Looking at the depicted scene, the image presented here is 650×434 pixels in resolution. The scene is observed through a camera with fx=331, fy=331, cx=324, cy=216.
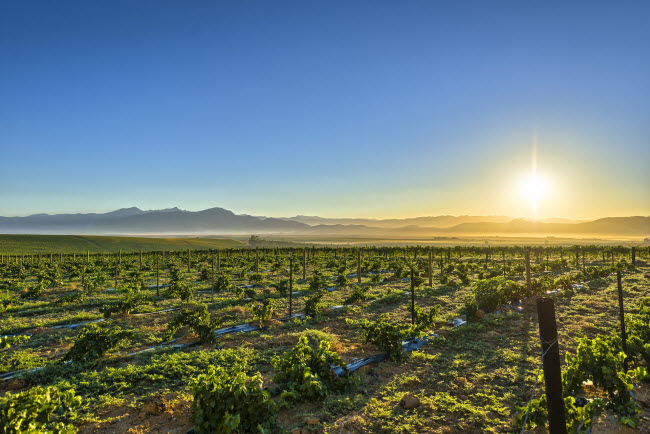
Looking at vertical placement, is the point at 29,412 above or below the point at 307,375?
above

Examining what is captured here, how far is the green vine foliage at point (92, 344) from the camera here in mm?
7402

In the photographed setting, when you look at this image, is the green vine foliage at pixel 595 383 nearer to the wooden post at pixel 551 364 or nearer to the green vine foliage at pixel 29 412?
the wooden post at pixel 551 364

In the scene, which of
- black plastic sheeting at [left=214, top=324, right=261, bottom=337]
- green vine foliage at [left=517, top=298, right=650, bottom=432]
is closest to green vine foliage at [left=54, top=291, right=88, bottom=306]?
black plastic sheeting at [left=214, top=324, right=261, bottom=337]

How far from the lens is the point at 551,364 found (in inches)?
164

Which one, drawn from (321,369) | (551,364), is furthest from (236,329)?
(551,364)

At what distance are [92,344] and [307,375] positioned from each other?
17.4ft

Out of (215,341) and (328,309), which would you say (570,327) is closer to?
(328,309)

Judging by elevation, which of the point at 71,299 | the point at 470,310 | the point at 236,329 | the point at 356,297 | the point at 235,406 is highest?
the point at 235,406

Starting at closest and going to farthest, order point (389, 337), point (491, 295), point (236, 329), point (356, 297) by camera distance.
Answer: point (389, 337) → point (236, 329) → point (491, 295) → point (356, 297)

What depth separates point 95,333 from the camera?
25.2 feet

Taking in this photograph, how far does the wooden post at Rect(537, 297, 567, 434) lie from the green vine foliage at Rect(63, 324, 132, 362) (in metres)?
8.46

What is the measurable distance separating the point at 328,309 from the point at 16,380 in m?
9.13

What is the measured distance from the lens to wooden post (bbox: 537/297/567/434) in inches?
162

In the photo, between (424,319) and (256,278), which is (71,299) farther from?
(424,319)
